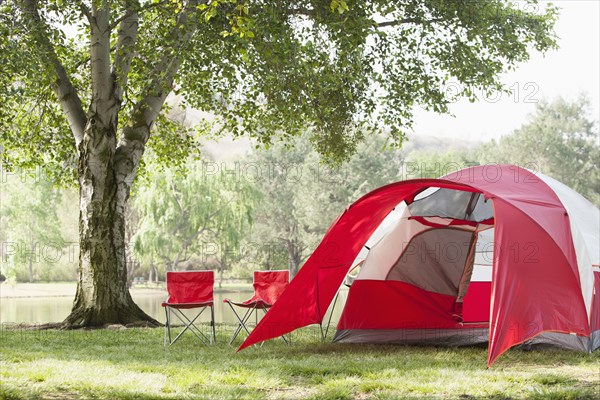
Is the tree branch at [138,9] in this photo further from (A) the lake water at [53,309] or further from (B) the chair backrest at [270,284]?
(A) the lake water at [53,309]

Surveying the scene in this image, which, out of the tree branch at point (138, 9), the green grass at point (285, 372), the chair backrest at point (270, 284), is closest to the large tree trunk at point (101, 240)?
the tree branch at point (138, 9)

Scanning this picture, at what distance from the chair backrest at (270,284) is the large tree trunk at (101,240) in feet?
6.18

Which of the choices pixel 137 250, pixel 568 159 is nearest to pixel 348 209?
pixel 137 250

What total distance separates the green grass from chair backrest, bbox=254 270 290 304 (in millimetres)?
582

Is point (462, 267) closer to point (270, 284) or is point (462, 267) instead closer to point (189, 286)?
point (270, 284)

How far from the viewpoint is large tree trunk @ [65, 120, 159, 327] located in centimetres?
808

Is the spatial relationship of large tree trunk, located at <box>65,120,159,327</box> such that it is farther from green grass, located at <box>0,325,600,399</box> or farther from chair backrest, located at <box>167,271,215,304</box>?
chair backrest, located at <box>167,271,215,304</box>

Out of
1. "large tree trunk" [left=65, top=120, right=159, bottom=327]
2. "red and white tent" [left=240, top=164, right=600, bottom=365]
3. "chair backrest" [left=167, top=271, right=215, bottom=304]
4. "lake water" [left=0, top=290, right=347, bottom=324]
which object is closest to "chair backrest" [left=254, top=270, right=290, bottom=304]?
"chair backrest" [left=167, top=271, right=215, bottom=304]

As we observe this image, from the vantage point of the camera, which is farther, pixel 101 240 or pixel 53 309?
pixel 53 309

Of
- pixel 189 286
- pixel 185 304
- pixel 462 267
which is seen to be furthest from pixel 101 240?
pixel 462 267

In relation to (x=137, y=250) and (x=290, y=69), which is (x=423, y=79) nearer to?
(x=290, y=69)

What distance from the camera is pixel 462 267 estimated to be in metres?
7.20

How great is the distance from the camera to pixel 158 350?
6027mm

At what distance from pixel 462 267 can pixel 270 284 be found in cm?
195
